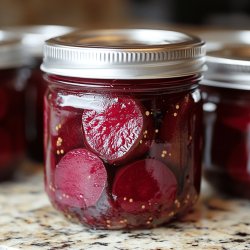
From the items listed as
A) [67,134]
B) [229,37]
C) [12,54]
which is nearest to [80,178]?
[67,134]

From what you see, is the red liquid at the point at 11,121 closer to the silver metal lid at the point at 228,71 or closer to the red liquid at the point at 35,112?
the red liquid at the point at 35,112

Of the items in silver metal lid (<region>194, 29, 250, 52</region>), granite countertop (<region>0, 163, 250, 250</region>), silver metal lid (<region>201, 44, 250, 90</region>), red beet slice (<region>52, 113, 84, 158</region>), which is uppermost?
silver metal lid (<region>194, 29, 250, 52</region>)

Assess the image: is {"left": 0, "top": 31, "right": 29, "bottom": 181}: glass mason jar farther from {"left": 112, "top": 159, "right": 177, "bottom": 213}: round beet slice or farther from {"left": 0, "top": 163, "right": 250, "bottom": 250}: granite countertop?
{"left": 112, "top": 159, "right": 177, "bottom": 213}: round beet slice

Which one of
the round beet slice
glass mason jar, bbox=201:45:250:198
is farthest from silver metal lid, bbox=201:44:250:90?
the round beet slice

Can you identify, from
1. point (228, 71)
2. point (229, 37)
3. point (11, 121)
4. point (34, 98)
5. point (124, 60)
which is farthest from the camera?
point (229, 37)

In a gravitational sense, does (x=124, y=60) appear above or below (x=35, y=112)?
above

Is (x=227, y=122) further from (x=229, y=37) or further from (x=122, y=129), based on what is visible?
(x=229, y=37)

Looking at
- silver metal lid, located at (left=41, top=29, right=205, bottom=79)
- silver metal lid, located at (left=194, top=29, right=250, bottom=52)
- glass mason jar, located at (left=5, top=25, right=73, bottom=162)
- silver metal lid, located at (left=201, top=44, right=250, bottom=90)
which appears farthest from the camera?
silver metal lid, located at (left=194, top=29, right=250, bottom=52)
